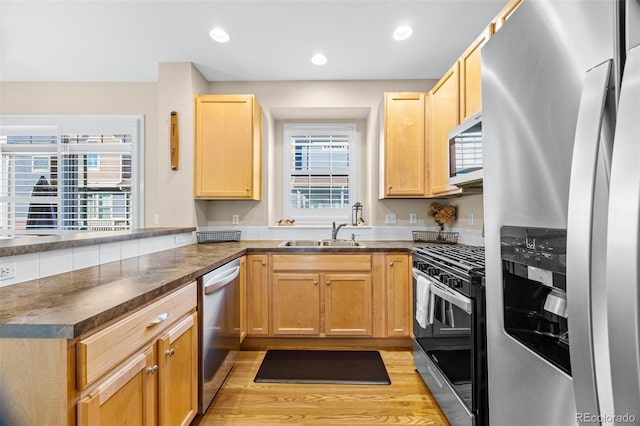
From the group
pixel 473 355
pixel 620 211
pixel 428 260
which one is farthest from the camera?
pixel 428 260

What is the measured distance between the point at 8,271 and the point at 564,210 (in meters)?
1.92

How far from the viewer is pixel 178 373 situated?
4.55ft

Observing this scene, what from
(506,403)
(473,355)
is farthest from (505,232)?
(473,355)

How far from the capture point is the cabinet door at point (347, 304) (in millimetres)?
2580

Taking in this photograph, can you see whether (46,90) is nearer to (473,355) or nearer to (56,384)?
(56,384)

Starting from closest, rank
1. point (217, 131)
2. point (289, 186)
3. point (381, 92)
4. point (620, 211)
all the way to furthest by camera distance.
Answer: point (620, 211)
point (217, 131)
point (381, 92)
point (289, 186)

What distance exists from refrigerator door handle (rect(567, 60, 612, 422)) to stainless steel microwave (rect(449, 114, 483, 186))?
4.12ft

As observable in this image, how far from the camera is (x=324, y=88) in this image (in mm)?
3250

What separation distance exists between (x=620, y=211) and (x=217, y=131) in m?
2.99

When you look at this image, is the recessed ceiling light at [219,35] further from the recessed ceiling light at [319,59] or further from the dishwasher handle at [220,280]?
the dishwasher handle at [220,280]

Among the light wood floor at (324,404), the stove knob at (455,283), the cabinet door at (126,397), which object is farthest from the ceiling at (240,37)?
the light wood floor at (324,404)

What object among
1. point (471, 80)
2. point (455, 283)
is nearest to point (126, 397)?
point (455, 283)

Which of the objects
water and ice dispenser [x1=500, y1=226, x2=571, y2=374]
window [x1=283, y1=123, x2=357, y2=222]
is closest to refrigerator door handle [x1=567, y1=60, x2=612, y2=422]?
water and ice dispenser [x1=500, y1=226, x2=571, y2=374]

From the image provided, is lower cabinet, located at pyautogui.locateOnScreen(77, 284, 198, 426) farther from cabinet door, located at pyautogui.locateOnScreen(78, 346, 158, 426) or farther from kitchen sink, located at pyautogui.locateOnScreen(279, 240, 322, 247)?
kitchen sink, located at pyautogui.locateOnScreen(279, 240, 322, 247)
